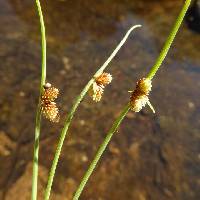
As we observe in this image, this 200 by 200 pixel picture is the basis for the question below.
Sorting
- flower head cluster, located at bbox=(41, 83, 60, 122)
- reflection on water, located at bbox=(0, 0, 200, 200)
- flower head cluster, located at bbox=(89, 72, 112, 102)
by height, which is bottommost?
reflection on water, located at bbox=(0, 0, 200, 200)

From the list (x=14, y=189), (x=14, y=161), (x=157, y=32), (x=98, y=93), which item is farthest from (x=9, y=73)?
(x=98, y=93)

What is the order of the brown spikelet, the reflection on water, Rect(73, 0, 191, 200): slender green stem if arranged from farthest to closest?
the reflection on water, the brown spikelet, Rect(73, 0, 191, 200): slender green stem

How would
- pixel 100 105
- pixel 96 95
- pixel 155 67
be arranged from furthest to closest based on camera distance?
pixel 100 105 < pixel 96 95 < pixel 155 67

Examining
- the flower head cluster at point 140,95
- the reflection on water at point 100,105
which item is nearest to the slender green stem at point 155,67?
the flower head cluster at point 140,95

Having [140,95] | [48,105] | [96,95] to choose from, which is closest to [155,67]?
[140,95]

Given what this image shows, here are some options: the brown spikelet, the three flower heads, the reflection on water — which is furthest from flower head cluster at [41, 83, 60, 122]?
the reflection on water

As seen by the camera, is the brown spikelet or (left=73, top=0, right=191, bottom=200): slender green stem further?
the brown spikelet

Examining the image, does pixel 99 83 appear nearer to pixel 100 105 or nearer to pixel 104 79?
pixel 104 79

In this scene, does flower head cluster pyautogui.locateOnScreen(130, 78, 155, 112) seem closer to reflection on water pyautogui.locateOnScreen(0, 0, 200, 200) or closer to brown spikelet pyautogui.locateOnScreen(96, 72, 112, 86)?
brown spikelet pyautogui.locateOnScreen(96, 72, 112, 86)

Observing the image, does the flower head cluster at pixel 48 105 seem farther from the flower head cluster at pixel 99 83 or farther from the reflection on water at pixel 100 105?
the reflection on water at pixel 100 105
